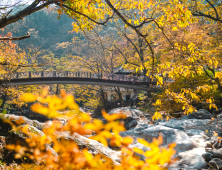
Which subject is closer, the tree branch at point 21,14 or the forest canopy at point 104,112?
the forest canopy at point 104,112

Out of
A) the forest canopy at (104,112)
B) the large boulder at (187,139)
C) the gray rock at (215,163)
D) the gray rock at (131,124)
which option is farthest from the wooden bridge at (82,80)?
the gray rock at (215,163)

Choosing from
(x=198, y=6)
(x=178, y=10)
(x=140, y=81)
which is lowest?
(x=140, y=81)

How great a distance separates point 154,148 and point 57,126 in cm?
43

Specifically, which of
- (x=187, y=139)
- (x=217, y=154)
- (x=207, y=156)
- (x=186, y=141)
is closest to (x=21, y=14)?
(x=207, y=156)

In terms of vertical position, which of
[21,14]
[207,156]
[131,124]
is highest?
[21,14]

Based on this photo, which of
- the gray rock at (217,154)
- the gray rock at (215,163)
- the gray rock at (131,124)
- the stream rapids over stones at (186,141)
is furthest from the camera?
the gray rock at (131,124)

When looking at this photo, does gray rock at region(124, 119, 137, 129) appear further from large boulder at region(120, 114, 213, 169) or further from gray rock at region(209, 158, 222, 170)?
gray rock at region(209, 158, 222, 170)

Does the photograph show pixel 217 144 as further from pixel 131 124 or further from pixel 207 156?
pixel 131 124

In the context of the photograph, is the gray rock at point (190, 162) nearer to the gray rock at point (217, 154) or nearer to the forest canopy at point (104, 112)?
the gray rock at point (217, 154)

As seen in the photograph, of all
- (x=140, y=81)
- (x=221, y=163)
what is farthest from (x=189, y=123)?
(x=140, y=81)

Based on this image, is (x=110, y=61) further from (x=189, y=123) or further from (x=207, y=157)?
(x=207, y=157)

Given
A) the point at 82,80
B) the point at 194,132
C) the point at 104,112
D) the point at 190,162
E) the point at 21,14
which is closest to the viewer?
the point at 104,112

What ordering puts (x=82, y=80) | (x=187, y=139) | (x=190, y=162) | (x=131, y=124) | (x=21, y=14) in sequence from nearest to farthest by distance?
(x=21, y=14) → (x=190, y=162) → (x=187, y=139) → (x=131, y=124) → (x=82, y=80)

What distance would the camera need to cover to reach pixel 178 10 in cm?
251
